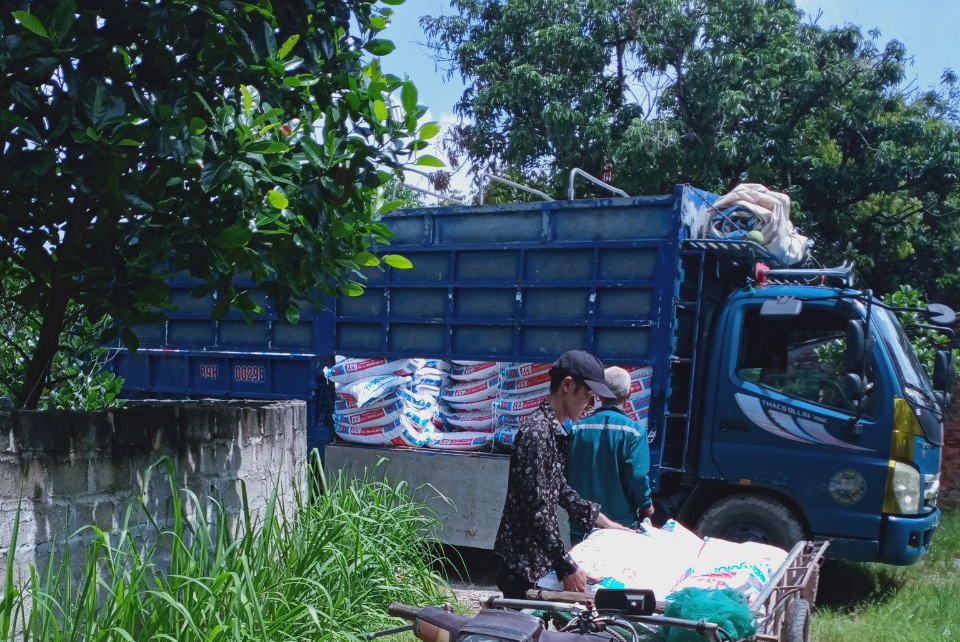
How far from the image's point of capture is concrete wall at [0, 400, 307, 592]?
339cm

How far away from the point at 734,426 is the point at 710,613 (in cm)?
397

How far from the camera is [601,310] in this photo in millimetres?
6992

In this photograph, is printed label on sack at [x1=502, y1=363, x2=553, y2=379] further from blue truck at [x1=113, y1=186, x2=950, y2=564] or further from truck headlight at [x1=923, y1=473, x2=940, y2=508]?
truck headlight at [x1=923, y1=473, x2=940, y2=508]

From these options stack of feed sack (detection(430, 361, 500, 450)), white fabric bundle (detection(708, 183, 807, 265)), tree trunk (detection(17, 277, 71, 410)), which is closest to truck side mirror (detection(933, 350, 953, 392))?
white fabric bundle (detection(708, 183, 807, 265))

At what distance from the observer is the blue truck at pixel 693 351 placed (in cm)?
629

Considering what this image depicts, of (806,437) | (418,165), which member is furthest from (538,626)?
(806,437)

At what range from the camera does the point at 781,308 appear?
6.44 meters

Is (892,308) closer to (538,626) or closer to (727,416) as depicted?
(727,416)

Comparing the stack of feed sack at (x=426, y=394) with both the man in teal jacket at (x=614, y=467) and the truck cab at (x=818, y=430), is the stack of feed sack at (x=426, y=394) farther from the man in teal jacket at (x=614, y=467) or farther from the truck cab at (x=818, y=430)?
the man in teal jacket at (x=614, y=467)

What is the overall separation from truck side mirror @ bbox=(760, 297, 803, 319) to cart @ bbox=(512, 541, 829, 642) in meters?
2.16

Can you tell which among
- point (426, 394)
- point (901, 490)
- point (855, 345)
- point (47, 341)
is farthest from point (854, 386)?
point (47, 341)

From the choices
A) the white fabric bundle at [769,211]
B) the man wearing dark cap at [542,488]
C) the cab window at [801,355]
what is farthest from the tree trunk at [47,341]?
the white fabric bundle at [769,211]

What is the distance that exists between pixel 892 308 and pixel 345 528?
401 centimetres

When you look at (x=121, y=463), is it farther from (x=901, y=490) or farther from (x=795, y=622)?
(x=901, y=490)
